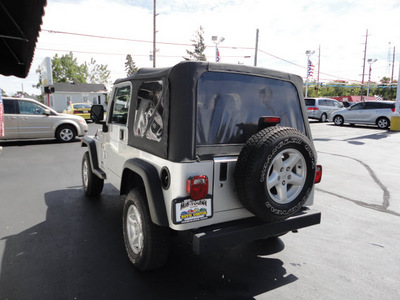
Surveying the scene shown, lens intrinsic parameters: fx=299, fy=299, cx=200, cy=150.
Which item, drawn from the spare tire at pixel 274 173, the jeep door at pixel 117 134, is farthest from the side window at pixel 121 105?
the spare tire at pixel 274 173

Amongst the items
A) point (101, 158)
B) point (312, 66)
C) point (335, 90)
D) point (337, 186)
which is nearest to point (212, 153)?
point (101, 158)

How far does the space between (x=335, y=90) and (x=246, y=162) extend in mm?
97284

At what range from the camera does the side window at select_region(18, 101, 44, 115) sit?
10.9m

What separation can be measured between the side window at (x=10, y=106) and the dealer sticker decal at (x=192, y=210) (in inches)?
425

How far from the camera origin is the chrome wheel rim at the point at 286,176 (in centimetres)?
251

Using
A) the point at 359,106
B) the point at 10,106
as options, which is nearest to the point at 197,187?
the point at 10,106

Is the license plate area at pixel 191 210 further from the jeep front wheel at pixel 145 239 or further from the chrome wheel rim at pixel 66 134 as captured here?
the chrome wheel rim at pixel 66 134

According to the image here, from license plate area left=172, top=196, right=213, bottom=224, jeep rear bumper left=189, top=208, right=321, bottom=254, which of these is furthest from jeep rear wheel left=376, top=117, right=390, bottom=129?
license plate area left=172, top=196, right=213, bottom=224

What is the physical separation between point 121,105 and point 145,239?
181 centimetres

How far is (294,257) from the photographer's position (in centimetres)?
325

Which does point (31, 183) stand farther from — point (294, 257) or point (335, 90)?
point (335, 90)

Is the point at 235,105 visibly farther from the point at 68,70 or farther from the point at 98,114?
the point at 68,70

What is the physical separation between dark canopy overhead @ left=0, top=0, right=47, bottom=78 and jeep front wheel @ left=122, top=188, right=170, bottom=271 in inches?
103

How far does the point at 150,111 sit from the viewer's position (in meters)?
2.88
